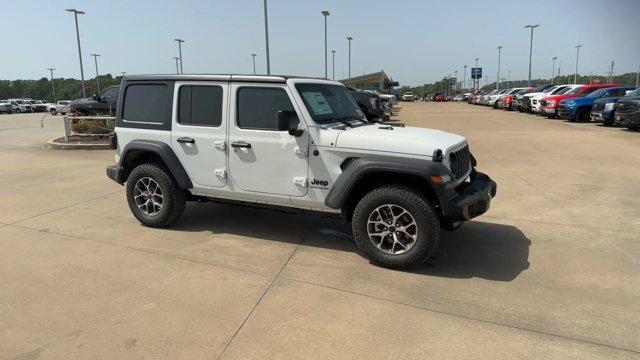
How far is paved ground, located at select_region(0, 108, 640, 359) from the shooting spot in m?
3.10

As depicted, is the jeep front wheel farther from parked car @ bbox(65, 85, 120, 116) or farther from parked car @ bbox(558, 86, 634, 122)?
parked car @ bbox(558, 86, 634, 122)

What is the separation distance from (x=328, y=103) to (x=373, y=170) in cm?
119

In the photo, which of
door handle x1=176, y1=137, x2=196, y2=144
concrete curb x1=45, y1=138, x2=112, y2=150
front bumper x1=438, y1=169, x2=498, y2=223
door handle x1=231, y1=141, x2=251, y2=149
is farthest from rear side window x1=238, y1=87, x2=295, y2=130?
concrete curb x1=45, y1=138, x2=112, y2=150

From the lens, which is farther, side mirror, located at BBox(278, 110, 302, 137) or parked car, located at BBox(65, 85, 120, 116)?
parked car, located at BBox(65, 85, 120, 116)

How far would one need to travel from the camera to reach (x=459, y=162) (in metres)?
4.43

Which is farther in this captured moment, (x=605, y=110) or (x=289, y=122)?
(x=605, y=110)

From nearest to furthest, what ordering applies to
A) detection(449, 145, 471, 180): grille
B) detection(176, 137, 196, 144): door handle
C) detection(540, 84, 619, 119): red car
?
detection(449, 145, 471, 180): grille → detection(176, 137, 196, 144): door handle → detection(540, 84, 619, 119): red car

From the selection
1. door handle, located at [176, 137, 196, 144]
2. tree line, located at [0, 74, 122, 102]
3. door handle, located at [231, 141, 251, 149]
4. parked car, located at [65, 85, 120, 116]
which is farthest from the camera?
tree line, located at [0, 74, 122, 102]

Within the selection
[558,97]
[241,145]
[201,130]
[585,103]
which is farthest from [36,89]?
[241,145]

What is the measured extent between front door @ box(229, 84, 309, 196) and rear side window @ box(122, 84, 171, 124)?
94 cm

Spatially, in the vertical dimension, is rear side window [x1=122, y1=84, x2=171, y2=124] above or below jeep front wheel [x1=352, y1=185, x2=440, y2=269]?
above

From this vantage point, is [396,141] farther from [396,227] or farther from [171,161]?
[171,161]

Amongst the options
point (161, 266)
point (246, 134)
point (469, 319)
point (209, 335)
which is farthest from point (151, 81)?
point (469, 319)

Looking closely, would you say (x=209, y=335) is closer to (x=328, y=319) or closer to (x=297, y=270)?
(x=328, y=319)
